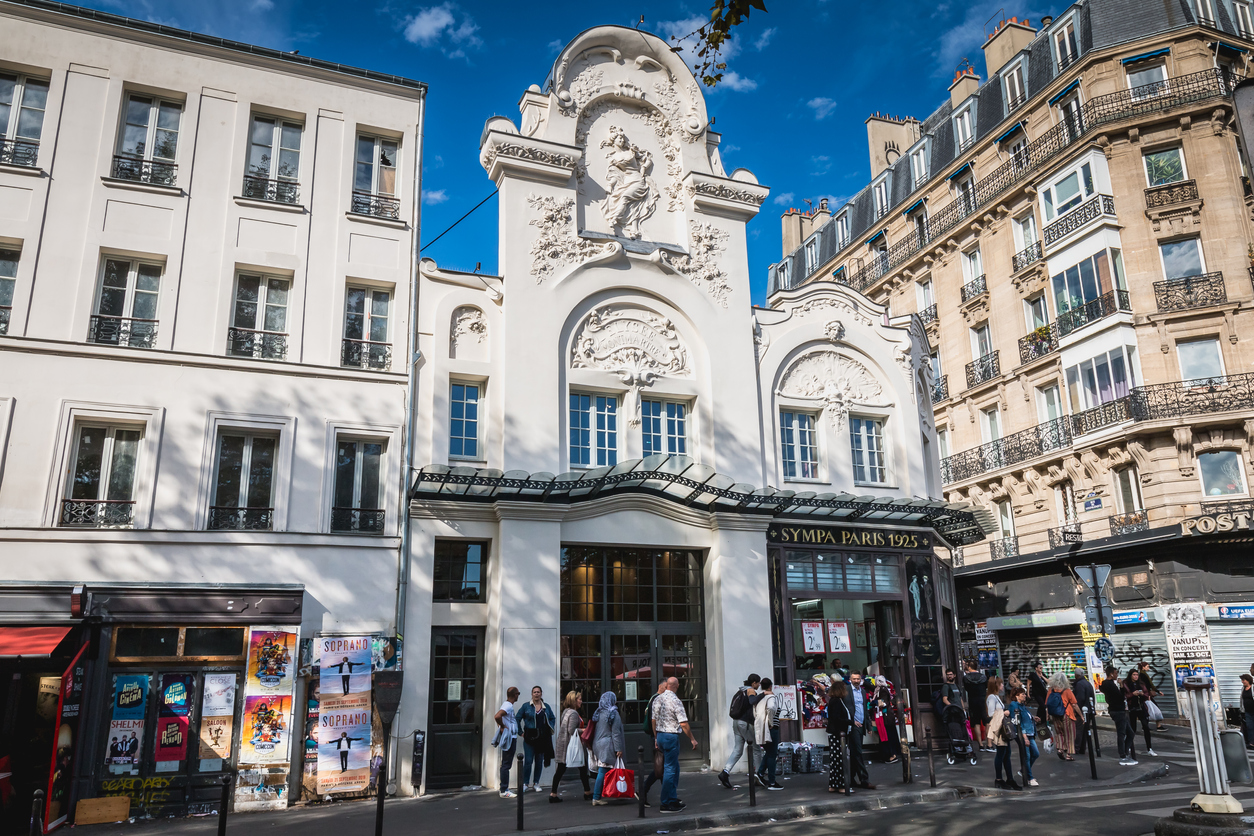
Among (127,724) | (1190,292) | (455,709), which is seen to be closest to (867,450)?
(455,709)

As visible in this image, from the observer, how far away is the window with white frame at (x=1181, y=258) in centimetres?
2380

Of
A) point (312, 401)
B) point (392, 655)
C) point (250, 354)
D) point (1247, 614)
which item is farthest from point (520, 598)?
point (1247, 614)

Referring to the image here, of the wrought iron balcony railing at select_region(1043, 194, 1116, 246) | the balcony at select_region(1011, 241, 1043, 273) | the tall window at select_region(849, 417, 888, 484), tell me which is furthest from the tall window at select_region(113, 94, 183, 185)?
the balcony at select_region(1011, 241, 1043, 273)

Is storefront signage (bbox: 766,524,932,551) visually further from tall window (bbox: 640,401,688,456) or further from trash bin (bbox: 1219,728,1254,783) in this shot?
trash bin (bbox: 1219,728,1254,783)

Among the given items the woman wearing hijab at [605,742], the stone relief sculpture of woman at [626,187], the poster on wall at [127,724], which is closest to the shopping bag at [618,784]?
the woman wearing hijab at [605,742]

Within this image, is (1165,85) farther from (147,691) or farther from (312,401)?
(147,691)

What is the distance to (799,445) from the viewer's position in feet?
58.8

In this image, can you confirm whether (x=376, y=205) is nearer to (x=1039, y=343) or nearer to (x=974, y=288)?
(x=1039, y=343)

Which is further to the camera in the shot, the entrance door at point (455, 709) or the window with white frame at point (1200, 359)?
the window with white frame at point (1200, 359)

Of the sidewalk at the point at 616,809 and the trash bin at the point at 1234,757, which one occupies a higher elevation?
the trash bin at the point at 1234,757

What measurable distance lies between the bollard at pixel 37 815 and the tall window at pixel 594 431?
8.88 meters

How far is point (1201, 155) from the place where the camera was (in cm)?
2425

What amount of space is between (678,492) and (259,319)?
768 centimetres

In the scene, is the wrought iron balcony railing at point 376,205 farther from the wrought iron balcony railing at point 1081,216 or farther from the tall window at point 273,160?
the wrought iron balcony railing at point 1081,216
